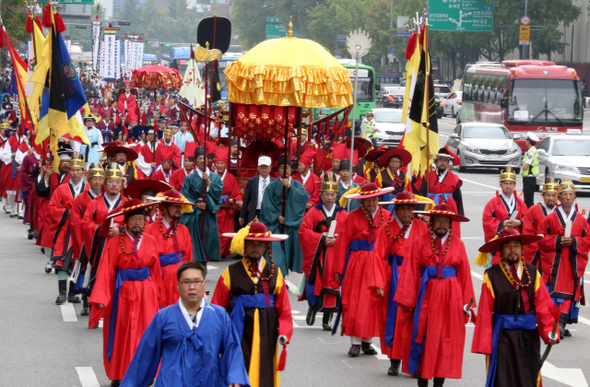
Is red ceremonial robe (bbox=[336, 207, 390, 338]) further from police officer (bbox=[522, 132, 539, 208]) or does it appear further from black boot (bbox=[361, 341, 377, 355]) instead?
police officer (bbox=[522, 132, 539, 208])

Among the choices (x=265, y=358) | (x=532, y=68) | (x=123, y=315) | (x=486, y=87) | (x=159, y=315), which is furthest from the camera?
(x=486, y=87)

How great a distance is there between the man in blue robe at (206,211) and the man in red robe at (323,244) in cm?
373

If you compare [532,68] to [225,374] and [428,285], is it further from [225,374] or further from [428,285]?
[225,374]

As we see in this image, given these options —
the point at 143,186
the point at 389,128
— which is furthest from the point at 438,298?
the point at 389,128

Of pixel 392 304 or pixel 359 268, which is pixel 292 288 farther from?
pixel 392 304

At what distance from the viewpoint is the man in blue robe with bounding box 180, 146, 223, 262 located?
47.8 feet

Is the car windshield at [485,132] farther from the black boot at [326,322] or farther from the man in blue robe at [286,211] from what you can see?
the black boot at [326,322]

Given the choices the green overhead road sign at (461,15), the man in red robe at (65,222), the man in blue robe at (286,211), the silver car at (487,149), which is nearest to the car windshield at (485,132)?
the silver car at (487,149)

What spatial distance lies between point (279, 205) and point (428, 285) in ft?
17.1

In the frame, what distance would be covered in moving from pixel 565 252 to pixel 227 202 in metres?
6.09

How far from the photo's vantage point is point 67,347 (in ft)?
33.1

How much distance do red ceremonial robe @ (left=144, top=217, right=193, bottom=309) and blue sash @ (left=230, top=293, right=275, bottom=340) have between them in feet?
6.26

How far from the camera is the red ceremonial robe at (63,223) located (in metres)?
12.0

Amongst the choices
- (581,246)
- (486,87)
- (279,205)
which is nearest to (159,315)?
(581,246)
